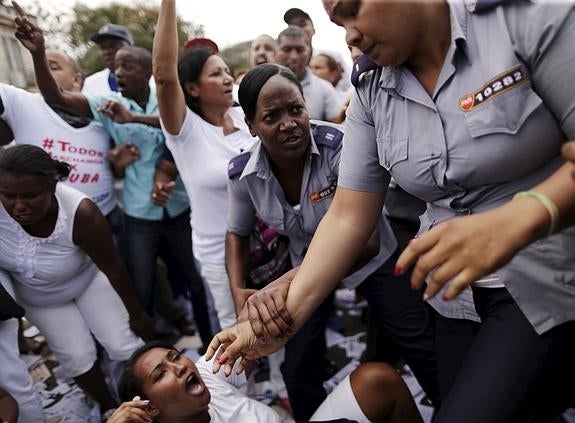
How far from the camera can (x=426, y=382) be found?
7.36 feet

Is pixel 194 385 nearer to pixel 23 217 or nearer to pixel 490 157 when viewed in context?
pixel 23 217

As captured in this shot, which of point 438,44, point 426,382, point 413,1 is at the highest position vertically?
point 413,1

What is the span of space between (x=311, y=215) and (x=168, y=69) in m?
1.00

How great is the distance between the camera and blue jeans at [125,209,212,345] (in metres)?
3.31

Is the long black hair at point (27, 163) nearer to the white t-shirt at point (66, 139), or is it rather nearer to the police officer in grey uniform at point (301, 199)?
the white t-shirt at point (66, 139)

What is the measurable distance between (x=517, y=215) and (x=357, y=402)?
4.26 feet

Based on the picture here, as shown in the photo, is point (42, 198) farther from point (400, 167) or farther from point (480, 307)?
point (480, 307)

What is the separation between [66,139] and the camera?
308cm

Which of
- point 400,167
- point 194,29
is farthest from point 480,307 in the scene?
point 194,29

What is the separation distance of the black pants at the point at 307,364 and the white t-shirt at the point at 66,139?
176 cm

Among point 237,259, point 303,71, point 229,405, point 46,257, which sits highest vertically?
point 303,71

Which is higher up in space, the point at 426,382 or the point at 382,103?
the point at 382,103

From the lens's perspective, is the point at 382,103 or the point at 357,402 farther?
the point at 357,402

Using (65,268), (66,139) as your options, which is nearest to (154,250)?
(65,268)
